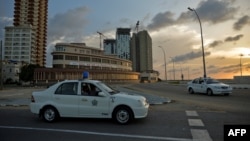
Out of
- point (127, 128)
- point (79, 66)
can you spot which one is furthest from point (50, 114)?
point (79, 66)

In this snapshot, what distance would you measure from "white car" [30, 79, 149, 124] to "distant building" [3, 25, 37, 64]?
140 metres

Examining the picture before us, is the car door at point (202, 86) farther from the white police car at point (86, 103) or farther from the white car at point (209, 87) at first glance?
the white police car at point (86, 103)

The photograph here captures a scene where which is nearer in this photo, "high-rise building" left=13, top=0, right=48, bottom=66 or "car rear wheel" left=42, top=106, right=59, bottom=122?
"car rear wheel" left=42, top=106, right=59, bottom=122

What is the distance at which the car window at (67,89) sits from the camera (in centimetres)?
1034

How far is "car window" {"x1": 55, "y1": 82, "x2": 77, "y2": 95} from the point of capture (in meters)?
10.3

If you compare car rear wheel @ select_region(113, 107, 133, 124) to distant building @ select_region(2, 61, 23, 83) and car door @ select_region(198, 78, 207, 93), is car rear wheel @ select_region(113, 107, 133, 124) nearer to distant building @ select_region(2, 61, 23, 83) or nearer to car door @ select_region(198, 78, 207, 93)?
car door @ select_region(198, 78, 207, 93)

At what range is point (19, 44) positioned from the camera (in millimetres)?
143125

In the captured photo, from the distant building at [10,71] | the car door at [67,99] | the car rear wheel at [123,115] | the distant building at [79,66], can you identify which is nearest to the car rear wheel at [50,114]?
the car door at [67,99]

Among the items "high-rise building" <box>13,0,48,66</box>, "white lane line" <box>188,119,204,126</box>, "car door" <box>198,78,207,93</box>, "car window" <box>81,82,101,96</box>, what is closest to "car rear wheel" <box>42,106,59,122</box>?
"car window" <box>81,82,101,96</box>

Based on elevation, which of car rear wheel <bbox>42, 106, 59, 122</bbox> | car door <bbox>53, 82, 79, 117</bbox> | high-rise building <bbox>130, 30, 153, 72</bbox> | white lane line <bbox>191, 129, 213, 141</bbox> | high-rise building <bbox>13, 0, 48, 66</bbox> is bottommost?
white lane line <bbox>191, 129, 213, 141</bbox>

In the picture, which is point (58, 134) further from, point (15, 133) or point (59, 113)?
point (59, 113)

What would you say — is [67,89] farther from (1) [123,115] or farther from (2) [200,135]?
(2) [200,135]

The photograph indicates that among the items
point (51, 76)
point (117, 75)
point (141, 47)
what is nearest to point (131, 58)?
point (141, 47)

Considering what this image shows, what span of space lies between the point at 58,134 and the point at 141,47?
470 feet
